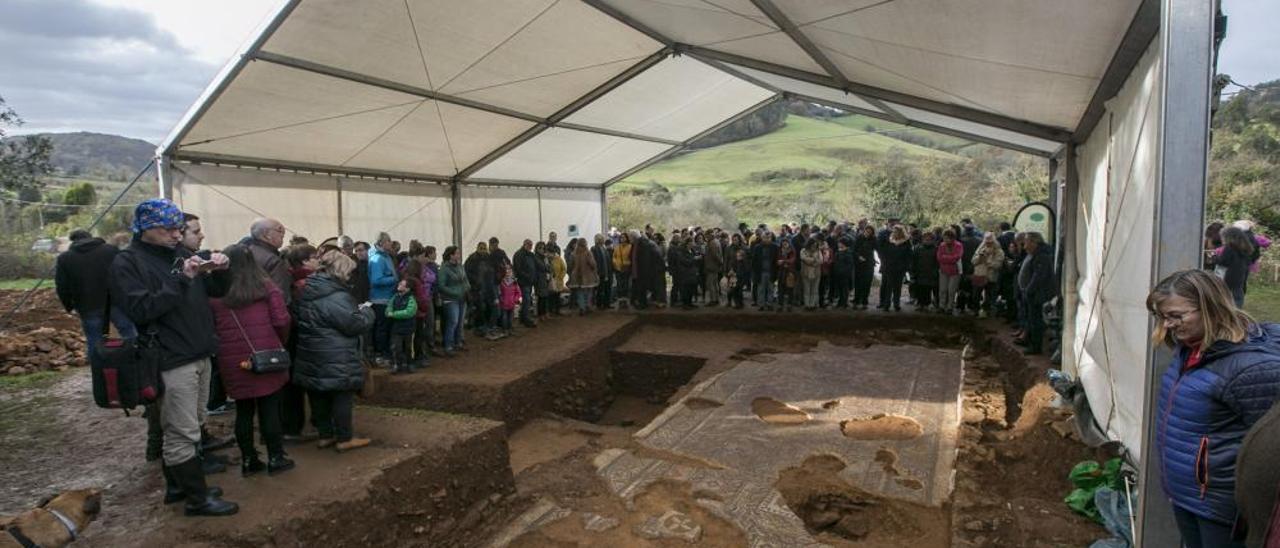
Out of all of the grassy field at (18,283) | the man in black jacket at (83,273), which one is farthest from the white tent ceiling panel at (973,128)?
the grassy field at (18,283)

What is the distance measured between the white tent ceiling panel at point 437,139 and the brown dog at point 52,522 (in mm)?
6879

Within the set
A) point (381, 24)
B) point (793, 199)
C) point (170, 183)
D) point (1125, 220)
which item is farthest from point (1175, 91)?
point (793, 199)

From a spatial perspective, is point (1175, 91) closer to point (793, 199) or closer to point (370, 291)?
point (370, 291)

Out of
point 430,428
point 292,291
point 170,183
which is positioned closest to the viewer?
point 292,291

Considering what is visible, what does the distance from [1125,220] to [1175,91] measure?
2.05 metres

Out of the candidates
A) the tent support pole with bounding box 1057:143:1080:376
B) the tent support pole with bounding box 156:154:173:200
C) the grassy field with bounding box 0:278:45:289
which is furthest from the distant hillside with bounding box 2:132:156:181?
the tent support pole with bounding box 1057:143:1080:376

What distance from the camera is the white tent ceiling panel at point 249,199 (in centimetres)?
764

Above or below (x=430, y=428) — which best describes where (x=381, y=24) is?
above

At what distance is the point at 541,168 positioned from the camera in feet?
42.7

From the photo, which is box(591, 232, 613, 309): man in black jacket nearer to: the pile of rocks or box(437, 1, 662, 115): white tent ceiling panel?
box(437, 1, 662, 115): white tent ceiling panel

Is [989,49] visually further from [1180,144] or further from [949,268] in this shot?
[949,268]

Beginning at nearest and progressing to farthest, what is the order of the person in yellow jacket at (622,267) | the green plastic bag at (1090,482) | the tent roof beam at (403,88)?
the green plastic bag at (1090,482)
the tent roof beam at (403,88)
the person in yellow jacket at (622,267)

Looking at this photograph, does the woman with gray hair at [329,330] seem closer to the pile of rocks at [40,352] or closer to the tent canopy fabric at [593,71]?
the tent canopy fabric at [593,71]

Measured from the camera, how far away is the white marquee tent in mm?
3705
